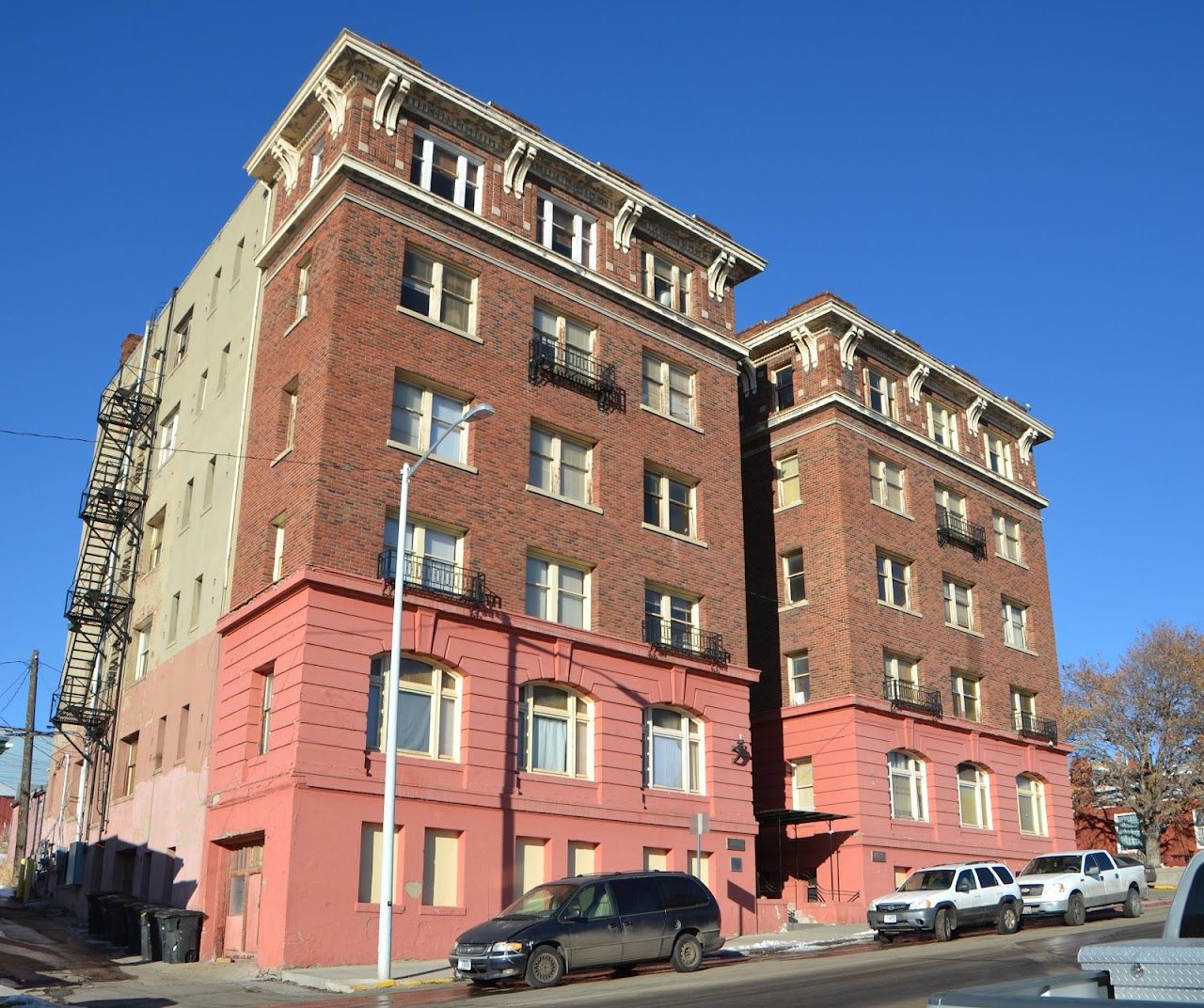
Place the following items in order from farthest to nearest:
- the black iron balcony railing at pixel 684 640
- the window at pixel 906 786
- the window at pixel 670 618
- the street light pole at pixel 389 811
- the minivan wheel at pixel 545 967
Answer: the window at pixel 906 786 < the window at pixel 670 618 < the black iron balcony railing at pixel 684 640 < the street light pole at pixel 389 811 < the minivan wheel at pixel 545 967

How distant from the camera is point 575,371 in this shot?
32.1 metres

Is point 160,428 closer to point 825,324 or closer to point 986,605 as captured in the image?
point 825,324

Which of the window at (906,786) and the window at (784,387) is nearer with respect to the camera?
the window at (906,786)

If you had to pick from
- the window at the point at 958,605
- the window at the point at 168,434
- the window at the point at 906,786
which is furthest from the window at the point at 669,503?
the window at the point at 168,434

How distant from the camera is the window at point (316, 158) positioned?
1232 inches

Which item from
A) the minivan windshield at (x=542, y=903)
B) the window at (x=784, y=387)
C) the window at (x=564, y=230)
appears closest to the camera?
the minivan windshield at (x=542, y=903)

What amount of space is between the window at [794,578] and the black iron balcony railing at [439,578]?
14.9m

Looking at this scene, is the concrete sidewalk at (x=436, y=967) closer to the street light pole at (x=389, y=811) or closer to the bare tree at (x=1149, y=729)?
the street light pole at (x=389, y=811)

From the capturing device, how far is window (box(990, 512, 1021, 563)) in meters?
46.8

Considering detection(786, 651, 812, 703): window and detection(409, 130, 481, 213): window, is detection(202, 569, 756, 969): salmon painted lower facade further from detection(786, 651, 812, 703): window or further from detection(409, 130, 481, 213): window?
detection(409, 130, 481, 213): window

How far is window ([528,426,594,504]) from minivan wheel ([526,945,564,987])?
13.2 metres

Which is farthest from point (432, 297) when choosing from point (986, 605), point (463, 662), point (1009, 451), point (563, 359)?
point (1009, 451)

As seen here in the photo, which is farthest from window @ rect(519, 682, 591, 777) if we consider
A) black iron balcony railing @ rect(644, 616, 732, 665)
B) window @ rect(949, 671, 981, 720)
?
window @ rect(949, 671, 981, 720)

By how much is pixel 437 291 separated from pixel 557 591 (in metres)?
7.96
